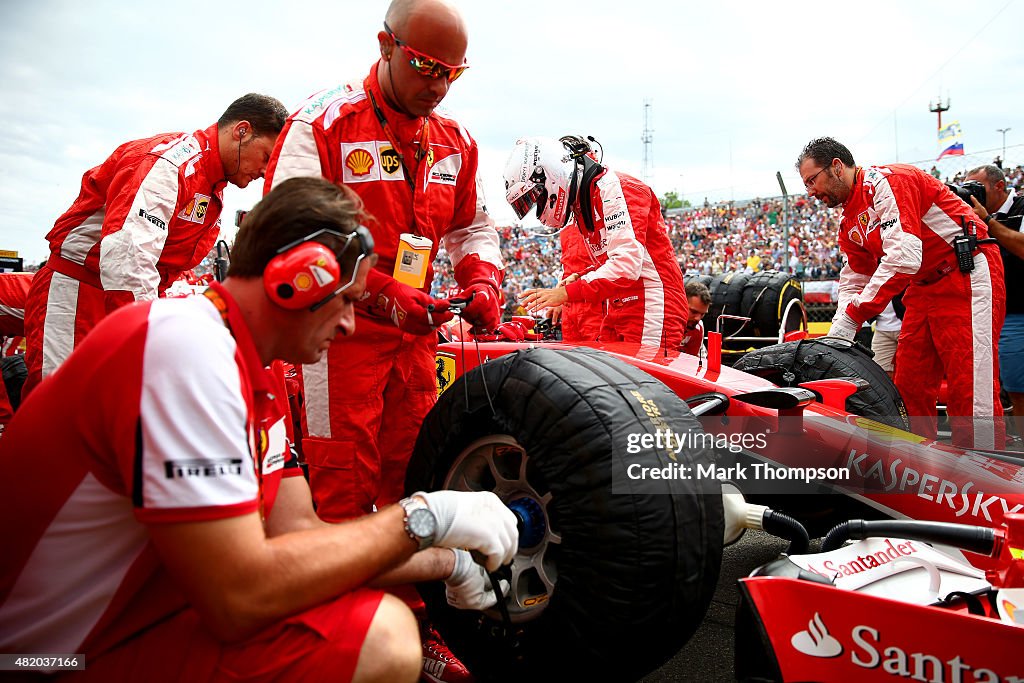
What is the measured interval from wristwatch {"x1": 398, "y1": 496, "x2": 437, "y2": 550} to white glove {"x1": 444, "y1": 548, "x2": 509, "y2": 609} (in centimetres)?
29

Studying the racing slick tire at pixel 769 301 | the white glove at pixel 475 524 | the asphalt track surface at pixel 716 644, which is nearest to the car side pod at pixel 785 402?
the asphalt track surface at pixel 716 644

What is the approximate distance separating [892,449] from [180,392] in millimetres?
2316

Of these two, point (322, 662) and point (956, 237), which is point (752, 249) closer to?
point (956, 237)

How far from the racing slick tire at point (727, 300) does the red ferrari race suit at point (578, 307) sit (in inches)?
155

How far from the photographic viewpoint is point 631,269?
4.05 metres

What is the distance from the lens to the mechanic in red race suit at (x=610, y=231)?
4.07m

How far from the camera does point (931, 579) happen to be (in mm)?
1732

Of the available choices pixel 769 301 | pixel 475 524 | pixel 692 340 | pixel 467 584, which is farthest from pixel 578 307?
pixel 769 301

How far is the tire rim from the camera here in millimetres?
1974

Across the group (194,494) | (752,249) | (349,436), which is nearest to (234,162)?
(349,436)

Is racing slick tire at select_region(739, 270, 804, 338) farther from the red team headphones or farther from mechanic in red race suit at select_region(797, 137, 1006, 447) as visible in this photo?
the red team headphones

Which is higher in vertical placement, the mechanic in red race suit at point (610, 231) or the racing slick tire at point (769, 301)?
the mechanic in red race suit at point (610, 231)

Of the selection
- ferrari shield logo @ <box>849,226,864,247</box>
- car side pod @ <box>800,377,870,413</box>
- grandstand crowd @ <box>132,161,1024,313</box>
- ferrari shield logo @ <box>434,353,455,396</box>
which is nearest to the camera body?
ferrari shield logo @ <box>849,226,864,247</box>

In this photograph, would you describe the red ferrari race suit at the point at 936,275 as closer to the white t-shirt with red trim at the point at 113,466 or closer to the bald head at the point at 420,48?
the bald head at the point at 420,48
